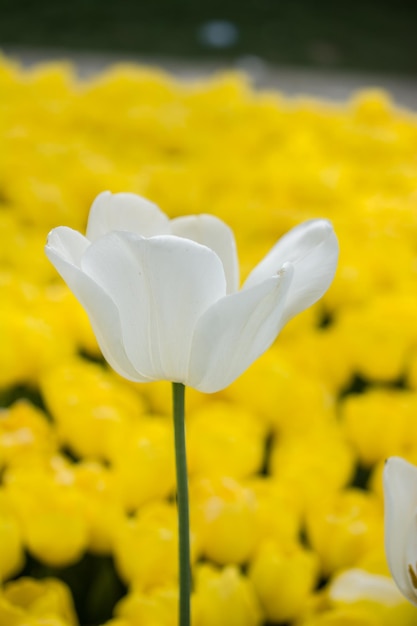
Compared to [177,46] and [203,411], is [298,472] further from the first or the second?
[177,46]

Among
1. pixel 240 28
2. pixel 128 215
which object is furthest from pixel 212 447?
pixel 240 28

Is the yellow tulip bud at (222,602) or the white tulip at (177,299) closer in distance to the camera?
the white tulip at (177,299)

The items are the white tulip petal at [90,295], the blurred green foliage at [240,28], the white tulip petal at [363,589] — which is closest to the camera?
the white tulip petal at [90,295]

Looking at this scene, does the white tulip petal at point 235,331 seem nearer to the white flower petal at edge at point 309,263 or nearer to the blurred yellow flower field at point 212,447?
the white flower petal at edge at point 309,263

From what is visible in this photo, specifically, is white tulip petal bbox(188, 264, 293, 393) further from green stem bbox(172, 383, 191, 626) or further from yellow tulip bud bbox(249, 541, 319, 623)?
yellow tulip bud bbox(249, 541, 319, 623)

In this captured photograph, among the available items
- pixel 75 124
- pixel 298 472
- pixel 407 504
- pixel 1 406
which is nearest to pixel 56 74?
pixel 75 124

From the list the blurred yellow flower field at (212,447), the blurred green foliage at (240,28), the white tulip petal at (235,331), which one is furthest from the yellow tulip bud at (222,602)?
the blurred green foliage at (240,28)
